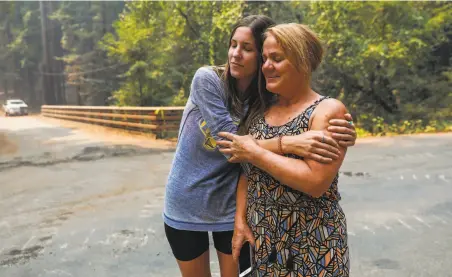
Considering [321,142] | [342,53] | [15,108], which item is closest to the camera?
[321,142]

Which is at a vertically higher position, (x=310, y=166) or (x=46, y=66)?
(x=46, y=66)

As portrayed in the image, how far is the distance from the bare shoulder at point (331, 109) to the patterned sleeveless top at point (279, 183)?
1.3 inches

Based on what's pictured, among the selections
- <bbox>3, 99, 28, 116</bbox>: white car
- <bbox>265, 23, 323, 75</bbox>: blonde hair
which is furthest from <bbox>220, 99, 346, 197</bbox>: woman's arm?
<bbox>3, 99, 28, 116</bbox>: white car

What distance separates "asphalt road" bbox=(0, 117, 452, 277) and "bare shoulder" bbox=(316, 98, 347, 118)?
2.22 meters

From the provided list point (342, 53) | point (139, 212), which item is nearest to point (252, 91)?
point (139, 212)

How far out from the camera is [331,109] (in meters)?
1.35

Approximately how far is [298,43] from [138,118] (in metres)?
11.1

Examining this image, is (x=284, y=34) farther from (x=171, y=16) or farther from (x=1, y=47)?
(x=1, y=47)

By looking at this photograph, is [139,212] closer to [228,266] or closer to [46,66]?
[228,266]

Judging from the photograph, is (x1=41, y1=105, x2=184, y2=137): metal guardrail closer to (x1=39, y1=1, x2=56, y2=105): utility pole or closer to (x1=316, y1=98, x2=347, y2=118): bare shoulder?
(x1=39, y1=1, x2=56, y2=105): utility pole

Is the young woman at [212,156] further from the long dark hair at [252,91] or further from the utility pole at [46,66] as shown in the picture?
the utility pole at [46,66]

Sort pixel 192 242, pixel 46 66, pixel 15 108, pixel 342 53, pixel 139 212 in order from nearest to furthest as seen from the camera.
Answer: pixel 192 242, pixel 139 212, pixel 342 53, pixel 15 108, pixel 46 66

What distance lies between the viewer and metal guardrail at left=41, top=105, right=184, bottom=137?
11.1m

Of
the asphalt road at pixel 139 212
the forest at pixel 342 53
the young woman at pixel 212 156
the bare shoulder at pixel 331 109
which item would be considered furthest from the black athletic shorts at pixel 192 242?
the forest at pixel 342 53
